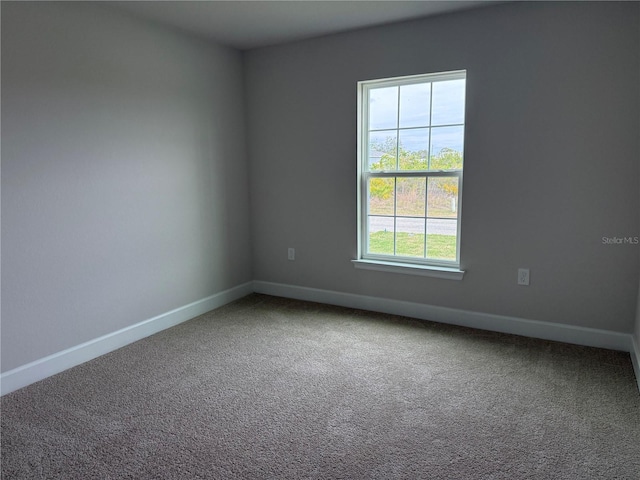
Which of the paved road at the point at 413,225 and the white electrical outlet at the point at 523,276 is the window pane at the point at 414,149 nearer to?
the paved road at the point at 413,225

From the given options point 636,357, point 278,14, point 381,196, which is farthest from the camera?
point 381,196

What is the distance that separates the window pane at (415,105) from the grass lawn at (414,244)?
903 mm

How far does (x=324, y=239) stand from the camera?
400 cm

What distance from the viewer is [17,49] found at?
8.05 feet

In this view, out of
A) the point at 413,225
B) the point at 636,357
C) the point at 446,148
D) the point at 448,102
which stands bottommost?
the point at 636,357

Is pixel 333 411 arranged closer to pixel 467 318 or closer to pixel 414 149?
pixel 467 318

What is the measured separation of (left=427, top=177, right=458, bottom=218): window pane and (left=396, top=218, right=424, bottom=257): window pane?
0.49 feet

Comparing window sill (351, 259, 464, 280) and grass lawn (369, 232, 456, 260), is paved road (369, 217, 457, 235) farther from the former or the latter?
window sill (351, 259, 464, 280)

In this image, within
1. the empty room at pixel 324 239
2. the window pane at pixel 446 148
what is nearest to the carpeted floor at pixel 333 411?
the empty room at pixel 324 239

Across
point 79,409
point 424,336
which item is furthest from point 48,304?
point 424,336

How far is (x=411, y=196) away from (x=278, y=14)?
5.59 ft

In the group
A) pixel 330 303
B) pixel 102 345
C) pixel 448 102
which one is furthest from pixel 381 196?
pixel 102 345

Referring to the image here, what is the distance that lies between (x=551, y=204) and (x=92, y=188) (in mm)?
3145

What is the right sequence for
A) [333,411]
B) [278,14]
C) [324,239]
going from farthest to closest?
1. [324,239]
2. [278,14]
3. [333,411]
